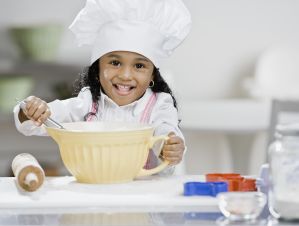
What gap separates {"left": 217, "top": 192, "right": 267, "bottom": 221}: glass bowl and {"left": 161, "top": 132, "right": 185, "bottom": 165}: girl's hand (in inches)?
10.4

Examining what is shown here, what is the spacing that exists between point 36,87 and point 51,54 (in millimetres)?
214

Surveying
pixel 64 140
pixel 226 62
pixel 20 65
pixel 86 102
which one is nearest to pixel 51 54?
pixel 20 65

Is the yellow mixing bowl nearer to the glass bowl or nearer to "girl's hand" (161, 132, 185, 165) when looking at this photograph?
"girl's hand" (161, 132, 185, 165)

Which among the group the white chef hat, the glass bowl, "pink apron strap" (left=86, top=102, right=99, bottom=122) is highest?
the white chef hat

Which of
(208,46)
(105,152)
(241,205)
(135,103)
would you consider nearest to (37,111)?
(105,152)

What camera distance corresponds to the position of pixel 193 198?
3.35ft

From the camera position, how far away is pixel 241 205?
0.91 metres

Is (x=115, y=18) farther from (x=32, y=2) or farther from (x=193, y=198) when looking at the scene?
(x=32, y=2)

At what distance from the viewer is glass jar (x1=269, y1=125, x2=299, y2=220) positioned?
934 millimetres

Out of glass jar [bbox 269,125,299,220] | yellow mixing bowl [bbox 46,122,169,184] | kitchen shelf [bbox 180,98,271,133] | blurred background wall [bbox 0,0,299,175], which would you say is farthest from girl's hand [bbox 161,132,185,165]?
blurred background wall [bbox 0,0,299,175]

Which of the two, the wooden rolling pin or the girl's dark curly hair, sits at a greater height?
the girl's dark curly hair

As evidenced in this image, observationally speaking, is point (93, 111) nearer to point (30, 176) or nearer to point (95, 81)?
point (95, 81)

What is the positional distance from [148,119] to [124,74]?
107 mm

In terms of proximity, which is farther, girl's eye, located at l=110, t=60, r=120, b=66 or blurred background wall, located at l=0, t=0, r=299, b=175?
blurred background wall, located at l=0, t=0, r=299, b=175
